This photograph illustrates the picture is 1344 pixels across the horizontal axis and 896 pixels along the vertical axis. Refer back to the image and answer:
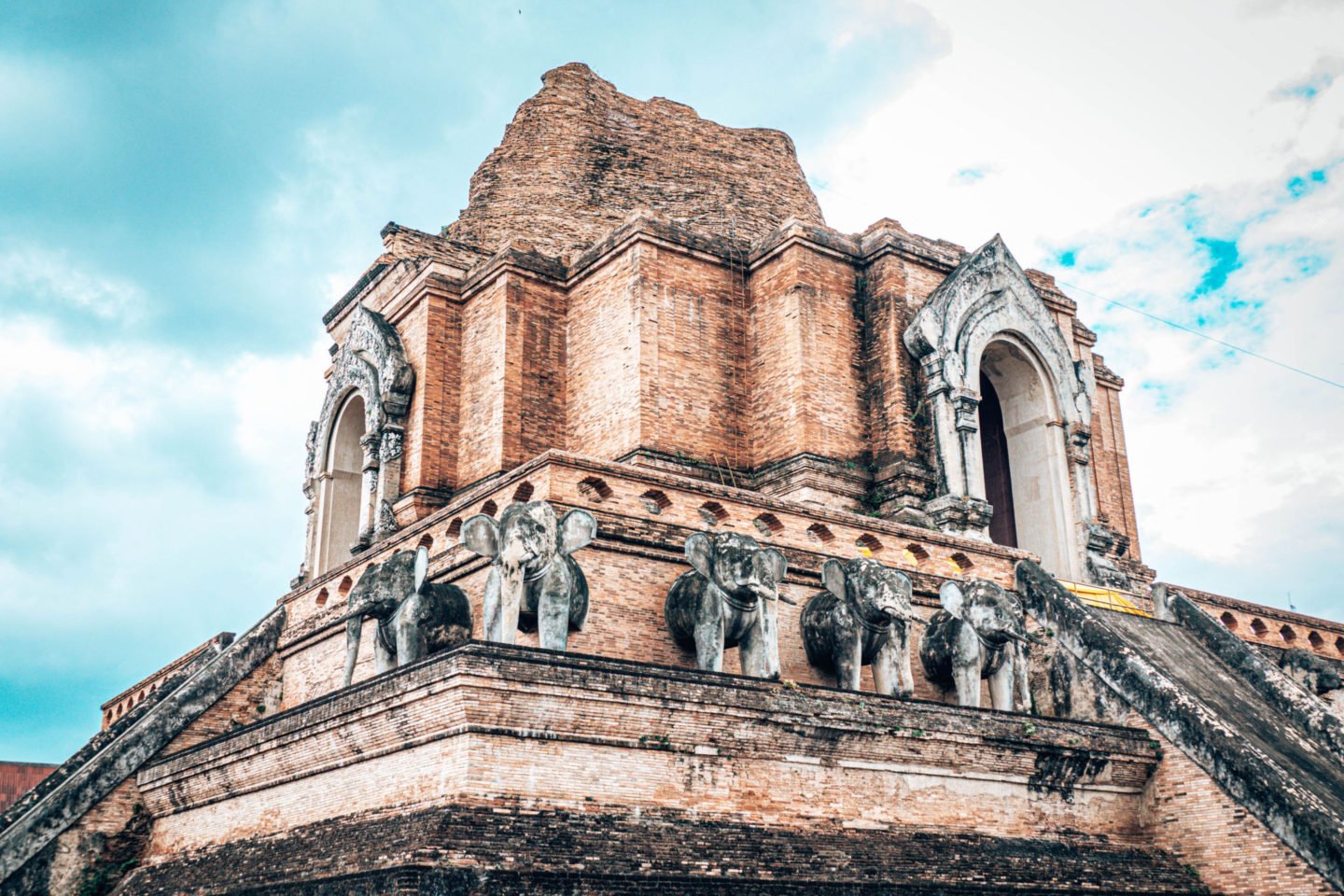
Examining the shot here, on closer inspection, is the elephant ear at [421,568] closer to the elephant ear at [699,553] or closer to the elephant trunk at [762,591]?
the elephant ear at [699,553]

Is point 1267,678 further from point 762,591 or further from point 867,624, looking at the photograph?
point 762,591

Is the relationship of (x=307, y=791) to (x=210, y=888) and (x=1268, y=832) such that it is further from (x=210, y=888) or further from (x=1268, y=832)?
(x=1268, y=832)

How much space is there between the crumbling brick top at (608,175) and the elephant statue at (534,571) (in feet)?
27.8

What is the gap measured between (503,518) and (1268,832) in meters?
6.39

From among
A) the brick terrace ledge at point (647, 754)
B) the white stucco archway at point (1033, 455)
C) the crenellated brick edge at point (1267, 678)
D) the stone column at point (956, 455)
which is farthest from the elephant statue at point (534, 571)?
the white stucco archway at point (1033, 455)

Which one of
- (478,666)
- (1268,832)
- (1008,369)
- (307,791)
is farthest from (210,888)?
(1008,369)

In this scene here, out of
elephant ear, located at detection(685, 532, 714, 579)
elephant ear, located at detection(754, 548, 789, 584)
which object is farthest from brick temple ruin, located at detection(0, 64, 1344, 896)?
elephant ear, located at detection(754, 548, 789, 584)

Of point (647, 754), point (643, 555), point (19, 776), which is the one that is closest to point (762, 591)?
point (643, 555)

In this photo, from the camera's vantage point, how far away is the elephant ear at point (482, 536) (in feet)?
34.7

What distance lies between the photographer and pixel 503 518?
34.7 feet

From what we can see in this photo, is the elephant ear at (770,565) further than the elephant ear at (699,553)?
No

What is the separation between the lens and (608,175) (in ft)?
65.7

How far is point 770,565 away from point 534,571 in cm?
193

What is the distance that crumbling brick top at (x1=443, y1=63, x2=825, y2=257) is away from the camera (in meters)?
19.4
